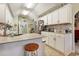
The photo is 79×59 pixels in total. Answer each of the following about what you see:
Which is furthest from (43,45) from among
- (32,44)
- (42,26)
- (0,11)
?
(0,11)

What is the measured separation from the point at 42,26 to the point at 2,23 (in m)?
0.71

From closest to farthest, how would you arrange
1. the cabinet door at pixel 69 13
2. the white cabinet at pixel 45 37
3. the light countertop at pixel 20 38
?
the light countertop at pixel 20 38 → the cabinet door at pixel 69 13 → the white cabinet at pixel 45 37

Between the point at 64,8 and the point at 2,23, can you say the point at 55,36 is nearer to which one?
the point at 64,8

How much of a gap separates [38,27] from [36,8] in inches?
13.6

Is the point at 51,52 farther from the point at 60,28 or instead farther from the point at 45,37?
the point at 60,28

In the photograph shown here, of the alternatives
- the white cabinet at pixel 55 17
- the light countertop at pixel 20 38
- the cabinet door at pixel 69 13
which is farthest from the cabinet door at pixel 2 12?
the cabinet door at pixel 69 13

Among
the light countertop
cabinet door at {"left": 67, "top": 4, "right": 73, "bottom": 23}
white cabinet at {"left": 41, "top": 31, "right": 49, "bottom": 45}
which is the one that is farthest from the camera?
white cabinet at {"left": 41, "top": 31, "right": 49, "bottom": 45}

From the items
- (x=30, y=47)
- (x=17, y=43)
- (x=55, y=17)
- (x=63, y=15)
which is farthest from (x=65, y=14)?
(x=17, y=43)

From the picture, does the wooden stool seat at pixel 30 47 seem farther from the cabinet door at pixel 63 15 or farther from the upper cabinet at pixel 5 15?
the cabinet door at pixel 63 15

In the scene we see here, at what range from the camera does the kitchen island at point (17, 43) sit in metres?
1.92

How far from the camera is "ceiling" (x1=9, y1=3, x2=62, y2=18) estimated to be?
2.06 m

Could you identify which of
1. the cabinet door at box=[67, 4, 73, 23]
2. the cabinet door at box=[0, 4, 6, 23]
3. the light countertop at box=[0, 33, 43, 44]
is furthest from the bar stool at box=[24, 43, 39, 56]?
the cabinet door at box=[67, 4, 73, 23]

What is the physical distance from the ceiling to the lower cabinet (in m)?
0.40

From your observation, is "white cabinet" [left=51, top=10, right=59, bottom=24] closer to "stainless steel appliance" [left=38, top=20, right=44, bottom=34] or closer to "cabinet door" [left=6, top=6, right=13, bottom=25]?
"stainless steel appliance" [left=38, top=20, right=44, bottom=34]
